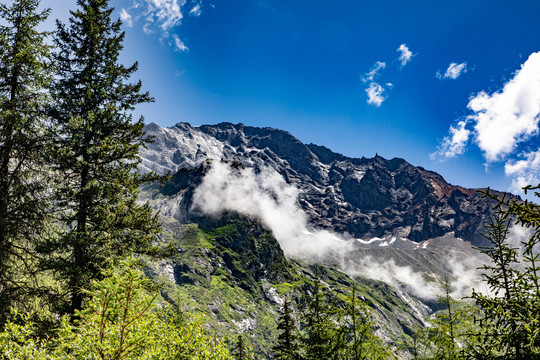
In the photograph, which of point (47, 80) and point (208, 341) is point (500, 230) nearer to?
point (208, 341)

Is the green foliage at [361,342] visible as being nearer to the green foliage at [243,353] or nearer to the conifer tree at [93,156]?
the green foliage at [243,353]

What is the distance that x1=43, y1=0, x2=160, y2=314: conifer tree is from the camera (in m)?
14.1

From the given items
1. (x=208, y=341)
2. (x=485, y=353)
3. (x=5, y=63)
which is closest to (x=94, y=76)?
(x=5, y=63)

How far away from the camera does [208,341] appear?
31.7 ft

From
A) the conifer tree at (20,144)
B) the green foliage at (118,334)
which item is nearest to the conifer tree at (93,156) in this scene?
the conifer tree at (20,144)

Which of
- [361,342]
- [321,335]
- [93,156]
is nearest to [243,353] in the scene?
[321,335]

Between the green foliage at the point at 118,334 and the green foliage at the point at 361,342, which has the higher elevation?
the green foliage at the point at 361,342

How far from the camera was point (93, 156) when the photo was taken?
50.1ft

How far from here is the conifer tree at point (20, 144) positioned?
44.9ft

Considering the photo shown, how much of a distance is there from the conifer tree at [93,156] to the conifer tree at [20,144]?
2.89ft

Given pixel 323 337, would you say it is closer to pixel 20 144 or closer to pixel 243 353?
pixel 243 353

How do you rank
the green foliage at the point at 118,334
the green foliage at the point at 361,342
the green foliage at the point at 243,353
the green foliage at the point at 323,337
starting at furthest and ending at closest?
the green foliage at the point at 323,337 < the green foliage at the point at 243,353 < the green foliage at the point at 361,342 < the green foliage at the point at 118,334

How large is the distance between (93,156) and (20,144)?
3081 mm

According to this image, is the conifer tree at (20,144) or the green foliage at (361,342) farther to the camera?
the conifer tree at (20,144)
